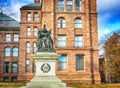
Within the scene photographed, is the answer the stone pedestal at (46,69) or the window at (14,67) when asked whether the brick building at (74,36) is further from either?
the window at (14,67)

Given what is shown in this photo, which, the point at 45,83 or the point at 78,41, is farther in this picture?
the point at 78,41

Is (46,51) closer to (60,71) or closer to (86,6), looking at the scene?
(60,71)

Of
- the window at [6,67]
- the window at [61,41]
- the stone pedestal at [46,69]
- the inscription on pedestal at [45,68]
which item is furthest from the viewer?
the window at [6,67]

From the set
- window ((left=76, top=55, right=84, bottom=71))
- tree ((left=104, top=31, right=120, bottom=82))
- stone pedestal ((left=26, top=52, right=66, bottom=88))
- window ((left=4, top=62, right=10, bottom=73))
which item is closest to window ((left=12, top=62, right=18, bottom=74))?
window ((left=4, top=62, right=10, bottom=73))

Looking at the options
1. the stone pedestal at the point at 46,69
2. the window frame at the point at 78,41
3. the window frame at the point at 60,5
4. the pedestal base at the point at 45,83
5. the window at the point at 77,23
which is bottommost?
the pedestal base at the point at 45,83

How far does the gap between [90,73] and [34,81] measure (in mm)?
21395

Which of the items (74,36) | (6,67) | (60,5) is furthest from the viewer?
(6,67)

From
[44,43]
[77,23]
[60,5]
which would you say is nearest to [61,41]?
[77,23]

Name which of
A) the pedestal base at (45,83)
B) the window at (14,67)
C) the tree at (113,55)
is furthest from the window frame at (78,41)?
the window at (14,67)

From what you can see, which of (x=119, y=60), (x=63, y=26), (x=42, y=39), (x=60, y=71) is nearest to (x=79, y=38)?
(x=63, y=26)

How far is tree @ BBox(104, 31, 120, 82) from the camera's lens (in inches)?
2173

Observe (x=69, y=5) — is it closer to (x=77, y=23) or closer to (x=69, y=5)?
(x=69, y=5)

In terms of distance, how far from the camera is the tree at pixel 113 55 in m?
55.2

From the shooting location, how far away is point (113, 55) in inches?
2249
